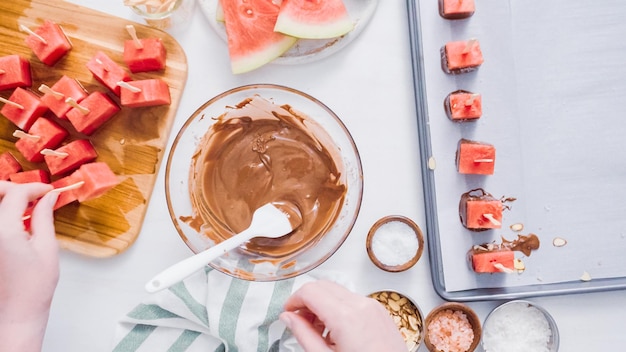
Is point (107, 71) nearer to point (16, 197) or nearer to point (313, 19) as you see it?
point (16, 197)

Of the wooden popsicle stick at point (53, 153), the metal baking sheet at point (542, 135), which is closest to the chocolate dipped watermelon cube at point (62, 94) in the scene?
the wooden popsicle stick at point (53, 153)

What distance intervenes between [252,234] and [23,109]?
74 cm

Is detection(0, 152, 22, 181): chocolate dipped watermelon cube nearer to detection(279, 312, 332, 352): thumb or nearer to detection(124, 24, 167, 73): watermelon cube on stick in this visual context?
detection(124, 24, 167, 73): watermelon cube on stick

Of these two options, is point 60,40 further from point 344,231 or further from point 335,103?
point 344,231

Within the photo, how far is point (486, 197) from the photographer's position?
1.58 metres

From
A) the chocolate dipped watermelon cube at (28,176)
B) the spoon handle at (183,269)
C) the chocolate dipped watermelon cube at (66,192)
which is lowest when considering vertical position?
the spoon handle at (183,269)

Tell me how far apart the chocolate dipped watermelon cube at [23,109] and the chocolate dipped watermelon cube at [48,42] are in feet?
0.35

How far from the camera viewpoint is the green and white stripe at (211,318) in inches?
59.8

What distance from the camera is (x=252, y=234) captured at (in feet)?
4.33

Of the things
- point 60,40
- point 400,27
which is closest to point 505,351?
point 400,27

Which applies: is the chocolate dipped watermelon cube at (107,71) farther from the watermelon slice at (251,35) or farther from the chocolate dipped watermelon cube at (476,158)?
the chocolate dipped watermelon cube at (476,158)

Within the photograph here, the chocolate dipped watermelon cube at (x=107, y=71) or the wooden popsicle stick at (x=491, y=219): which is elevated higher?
the chocolate dipped watermelon cube at (x=107, y=71)

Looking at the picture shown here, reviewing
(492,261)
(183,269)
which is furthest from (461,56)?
(183,269)

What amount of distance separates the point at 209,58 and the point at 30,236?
0.66 m
